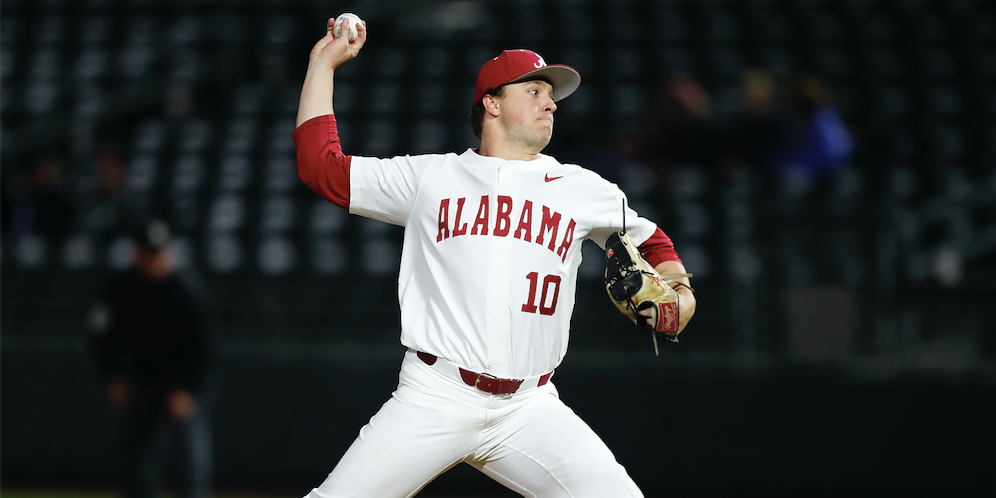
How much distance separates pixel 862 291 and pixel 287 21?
6378mm

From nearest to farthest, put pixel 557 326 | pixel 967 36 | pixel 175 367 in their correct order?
pixel 557 326 → pixel 175 367 → pixel 967 36

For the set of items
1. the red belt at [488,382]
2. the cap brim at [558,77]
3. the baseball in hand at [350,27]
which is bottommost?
the red belt at [488,382]

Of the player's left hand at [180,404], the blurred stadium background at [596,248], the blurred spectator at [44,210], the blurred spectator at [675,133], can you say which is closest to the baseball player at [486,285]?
the player's left hand at [180,404]

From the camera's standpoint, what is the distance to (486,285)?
9.86ft

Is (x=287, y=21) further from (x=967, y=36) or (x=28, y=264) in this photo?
(x=967, y=36)

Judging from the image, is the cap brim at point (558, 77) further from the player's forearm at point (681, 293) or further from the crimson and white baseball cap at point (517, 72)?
the player's forearm at point (681, 293)

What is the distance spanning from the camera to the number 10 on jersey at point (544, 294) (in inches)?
120

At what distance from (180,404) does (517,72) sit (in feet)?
11.0

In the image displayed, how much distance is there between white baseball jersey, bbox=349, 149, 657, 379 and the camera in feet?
9.86

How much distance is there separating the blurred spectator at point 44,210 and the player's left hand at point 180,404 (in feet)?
9.32

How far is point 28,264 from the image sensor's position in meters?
7.47

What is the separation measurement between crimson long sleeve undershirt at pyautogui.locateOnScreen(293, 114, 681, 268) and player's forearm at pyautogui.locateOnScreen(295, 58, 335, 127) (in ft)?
0.07

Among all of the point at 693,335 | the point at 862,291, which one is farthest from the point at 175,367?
the point at 862,291

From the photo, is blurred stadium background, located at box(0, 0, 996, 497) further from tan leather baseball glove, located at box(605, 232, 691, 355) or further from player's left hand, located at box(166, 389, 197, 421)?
tan leather baseball glove, located at box(605, 232, 691, 355)
